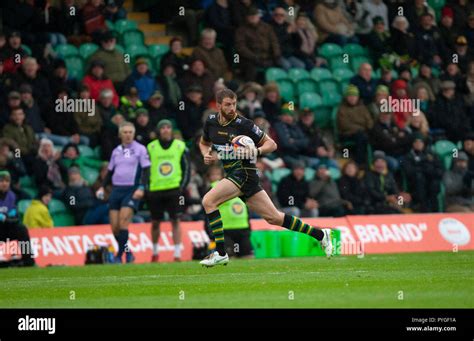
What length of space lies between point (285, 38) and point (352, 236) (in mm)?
6418

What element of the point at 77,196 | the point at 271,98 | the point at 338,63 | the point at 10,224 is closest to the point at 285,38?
the point at 338,63

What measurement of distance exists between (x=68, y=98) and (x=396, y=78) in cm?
832

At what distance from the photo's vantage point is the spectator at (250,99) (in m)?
27.1

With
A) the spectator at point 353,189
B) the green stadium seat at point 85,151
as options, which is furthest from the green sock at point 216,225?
the spectator at point 353,189

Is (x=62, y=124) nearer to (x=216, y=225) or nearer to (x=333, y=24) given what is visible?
(x=333, y=24)

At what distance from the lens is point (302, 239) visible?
24562 mm

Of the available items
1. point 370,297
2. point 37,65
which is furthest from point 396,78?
point 370,297

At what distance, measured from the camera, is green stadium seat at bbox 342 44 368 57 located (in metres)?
30.8

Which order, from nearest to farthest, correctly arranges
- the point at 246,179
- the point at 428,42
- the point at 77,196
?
the point at 246,179 → the point at 77,196 → the point at 428,42

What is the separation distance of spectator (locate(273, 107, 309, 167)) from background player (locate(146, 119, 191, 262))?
457cm

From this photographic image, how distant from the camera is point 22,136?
2512 centimetres

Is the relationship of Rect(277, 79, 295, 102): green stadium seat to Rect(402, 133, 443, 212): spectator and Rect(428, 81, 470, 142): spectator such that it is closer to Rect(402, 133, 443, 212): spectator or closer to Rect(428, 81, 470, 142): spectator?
Rect(402, 133, 443, 212): spectator

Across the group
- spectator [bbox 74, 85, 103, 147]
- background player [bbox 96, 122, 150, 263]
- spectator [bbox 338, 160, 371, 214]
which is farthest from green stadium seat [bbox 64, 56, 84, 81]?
spectator [bbox 338, 160, 371, 214]

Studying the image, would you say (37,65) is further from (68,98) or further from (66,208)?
(66,208)
